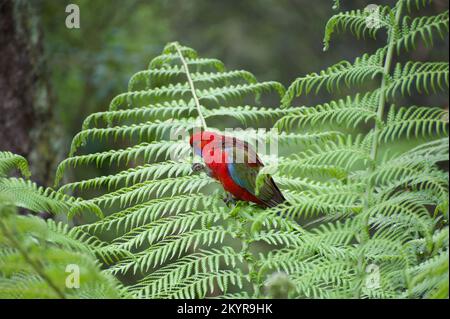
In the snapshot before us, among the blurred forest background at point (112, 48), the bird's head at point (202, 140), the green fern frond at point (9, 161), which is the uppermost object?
the blurred forest background at point (112, 48)

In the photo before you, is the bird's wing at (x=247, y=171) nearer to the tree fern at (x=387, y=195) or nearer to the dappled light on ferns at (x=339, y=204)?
the dappled light on ferns at (x=339, y=204)

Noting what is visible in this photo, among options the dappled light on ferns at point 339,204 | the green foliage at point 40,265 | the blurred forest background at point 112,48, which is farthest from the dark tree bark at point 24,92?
the green foliage at point 40,265

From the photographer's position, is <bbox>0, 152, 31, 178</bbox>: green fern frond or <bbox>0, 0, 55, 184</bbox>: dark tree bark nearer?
<bbox>0, 152, 31, 178</bbox>: green fern frond

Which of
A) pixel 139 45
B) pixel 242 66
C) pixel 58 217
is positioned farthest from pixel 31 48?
pixel 242 66

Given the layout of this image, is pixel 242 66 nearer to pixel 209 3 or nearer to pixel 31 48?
pixel 209 3

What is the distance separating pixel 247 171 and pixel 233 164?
2.3 inches

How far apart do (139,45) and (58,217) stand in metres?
3.90

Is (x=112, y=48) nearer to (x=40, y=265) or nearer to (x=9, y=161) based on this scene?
(x=9, y=161)

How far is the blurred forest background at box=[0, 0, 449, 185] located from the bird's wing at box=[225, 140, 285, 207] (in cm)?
161

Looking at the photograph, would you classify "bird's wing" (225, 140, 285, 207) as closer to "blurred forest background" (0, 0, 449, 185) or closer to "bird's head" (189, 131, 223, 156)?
"bird's head" (189, 131, 223, 156)

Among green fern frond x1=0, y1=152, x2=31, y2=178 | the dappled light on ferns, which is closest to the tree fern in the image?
the dappled light on ferns

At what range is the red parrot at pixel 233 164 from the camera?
2.13 meters

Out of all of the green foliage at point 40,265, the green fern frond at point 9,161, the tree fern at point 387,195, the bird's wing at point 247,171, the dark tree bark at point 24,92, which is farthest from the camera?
the dark tree bark at point 24,92

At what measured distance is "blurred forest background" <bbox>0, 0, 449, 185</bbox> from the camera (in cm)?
346
